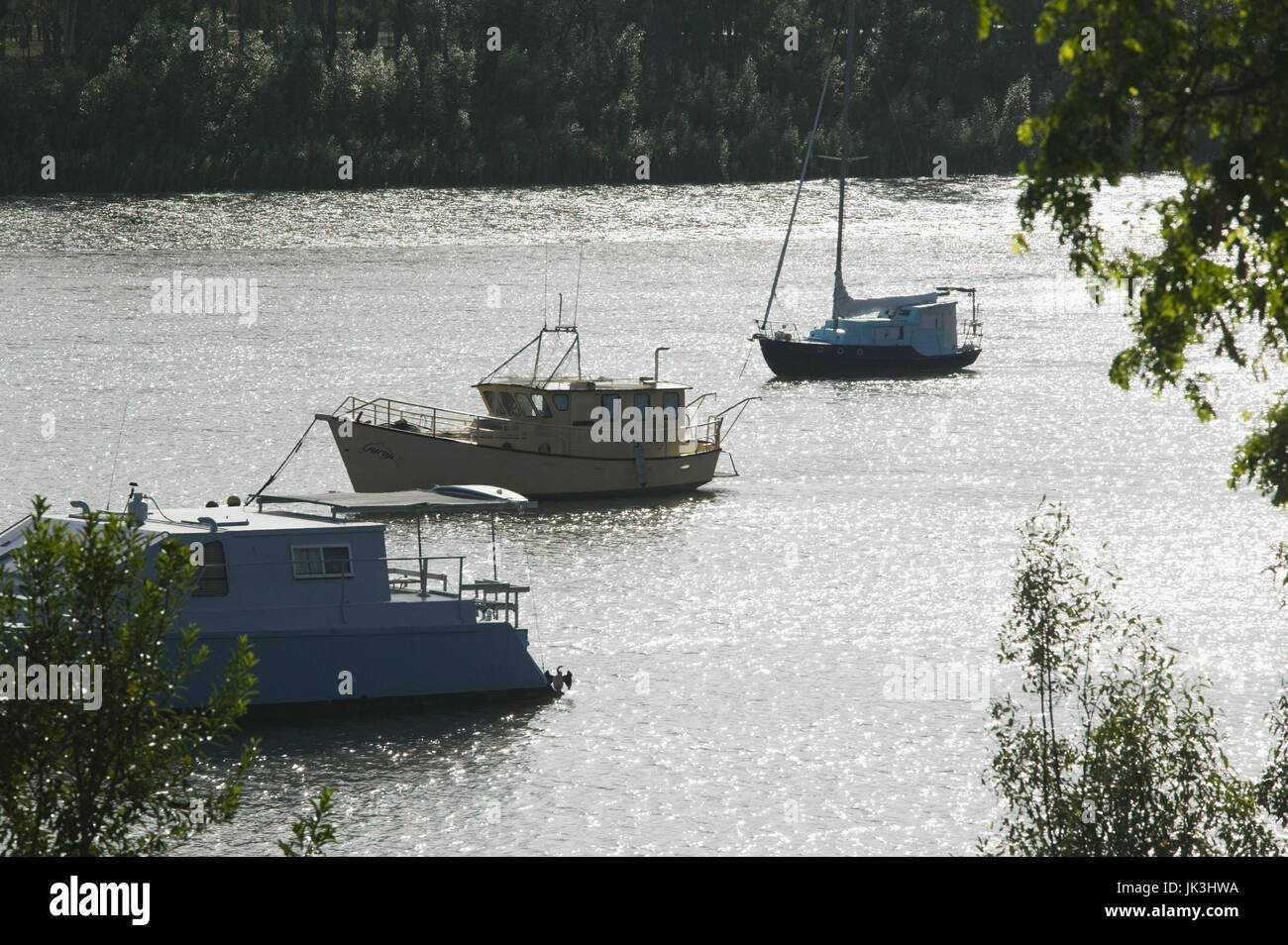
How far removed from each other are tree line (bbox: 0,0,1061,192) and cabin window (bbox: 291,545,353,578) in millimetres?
92294

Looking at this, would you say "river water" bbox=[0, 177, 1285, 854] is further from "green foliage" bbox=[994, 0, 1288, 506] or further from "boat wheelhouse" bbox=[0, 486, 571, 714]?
"green foliage" bbox=[994, 0, 1288, 506]

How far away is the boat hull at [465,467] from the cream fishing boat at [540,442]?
28 mm

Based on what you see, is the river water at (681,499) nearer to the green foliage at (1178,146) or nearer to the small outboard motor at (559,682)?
the small outboard motor at (559,682)

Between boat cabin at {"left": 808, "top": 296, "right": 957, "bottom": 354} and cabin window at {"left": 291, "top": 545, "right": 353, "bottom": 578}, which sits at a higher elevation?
boat cabin at {"left": 808, "top": 296, "right": 957, "bottom": 354}

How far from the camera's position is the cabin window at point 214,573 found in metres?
29.6

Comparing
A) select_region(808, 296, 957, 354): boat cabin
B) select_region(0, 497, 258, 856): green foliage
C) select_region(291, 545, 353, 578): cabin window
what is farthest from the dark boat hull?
select_region(0, 497, 258, 856): green foliage

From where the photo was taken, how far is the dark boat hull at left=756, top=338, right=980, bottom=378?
255 ft

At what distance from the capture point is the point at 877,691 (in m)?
33.9

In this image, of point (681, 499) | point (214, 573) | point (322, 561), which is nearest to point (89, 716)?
point (214, 573)

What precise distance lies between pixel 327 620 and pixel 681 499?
77.8 ft

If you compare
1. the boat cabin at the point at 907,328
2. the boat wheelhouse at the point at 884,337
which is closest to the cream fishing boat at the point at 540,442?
the boat wheelhouse at the point at 884,337

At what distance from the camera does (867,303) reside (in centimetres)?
8231

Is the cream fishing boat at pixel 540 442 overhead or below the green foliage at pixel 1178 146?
below
